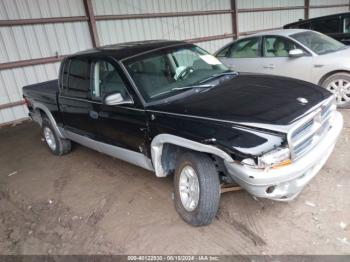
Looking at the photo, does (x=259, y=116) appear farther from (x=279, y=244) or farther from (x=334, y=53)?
(x=334, y=53)

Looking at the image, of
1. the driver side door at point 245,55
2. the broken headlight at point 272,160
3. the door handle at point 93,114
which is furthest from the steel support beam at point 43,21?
the broken headlight at point 272,160

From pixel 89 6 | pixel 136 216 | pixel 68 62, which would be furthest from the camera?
pixel 89 6

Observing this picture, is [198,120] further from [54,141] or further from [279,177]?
[54,141]

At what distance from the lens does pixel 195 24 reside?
1145cm

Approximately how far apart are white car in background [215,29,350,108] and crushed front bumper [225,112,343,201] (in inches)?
135

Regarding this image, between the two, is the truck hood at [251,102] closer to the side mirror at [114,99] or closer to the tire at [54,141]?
the side mirror at [114,99]

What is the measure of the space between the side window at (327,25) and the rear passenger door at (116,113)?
666 cm

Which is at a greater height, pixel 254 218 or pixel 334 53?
pixel 334 53

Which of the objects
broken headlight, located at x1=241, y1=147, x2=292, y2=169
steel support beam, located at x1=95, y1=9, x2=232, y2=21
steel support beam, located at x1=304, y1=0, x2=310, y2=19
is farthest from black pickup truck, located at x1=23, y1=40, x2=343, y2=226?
steel support beam, located at x1=304, y1=0, x2=310, y2=19

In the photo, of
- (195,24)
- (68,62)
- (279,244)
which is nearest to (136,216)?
(279,244)

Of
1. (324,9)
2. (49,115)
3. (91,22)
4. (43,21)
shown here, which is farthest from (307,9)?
(49,115)

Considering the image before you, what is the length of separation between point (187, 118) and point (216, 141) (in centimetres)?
42

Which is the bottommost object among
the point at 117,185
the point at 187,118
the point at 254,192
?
the point at 117,185

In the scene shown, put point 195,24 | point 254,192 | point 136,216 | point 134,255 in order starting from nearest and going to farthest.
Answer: point 254,192 < point 134,255 < point 136,216 < point 195,24
